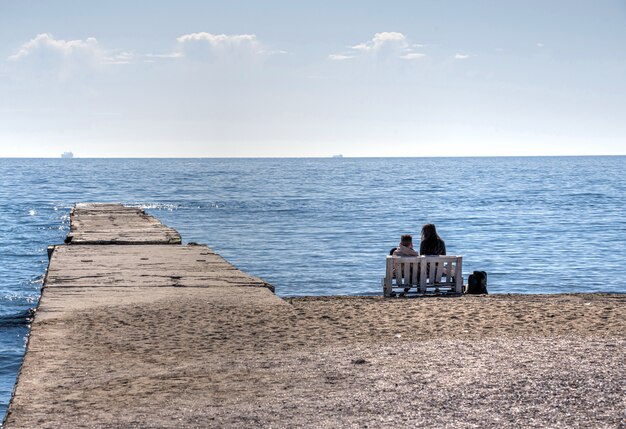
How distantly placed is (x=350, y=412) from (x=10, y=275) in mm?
18726

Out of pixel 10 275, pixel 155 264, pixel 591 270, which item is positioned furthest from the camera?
pixel 591 270

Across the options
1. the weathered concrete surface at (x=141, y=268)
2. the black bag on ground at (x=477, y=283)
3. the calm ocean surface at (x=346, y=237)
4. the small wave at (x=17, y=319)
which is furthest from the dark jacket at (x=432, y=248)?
the small wave at (x=17, y=319)

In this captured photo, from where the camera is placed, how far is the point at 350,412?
21.7 feet

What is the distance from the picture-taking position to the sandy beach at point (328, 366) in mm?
6562

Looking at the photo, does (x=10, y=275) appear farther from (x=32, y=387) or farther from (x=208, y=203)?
(x=208, y=203)

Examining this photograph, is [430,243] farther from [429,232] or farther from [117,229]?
[117,229]

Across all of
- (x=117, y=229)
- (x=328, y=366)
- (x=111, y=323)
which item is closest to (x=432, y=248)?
(x=111, y=323)

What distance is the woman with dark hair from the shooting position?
50.8ft

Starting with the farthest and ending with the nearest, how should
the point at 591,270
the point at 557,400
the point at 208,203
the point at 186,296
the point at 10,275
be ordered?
the point at 208,203
the point at 591,270
the point at 10,275
the point at 186,296
the point at 557,400

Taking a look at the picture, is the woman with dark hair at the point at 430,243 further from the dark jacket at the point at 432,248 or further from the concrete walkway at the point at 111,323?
the concrete walkway at the point at 111,323

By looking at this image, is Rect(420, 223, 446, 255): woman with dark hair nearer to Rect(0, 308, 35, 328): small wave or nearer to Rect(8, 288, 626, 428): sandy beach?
Rect(8, 288, 626, 428): sandy beach

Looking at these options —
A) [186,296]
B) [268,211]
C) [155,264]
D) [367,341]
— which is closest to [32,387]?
[367,341]

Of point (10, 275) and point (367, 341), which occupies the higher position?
point (367, 341)

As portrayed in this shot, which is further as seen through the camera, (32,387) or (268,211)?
(268,211)
